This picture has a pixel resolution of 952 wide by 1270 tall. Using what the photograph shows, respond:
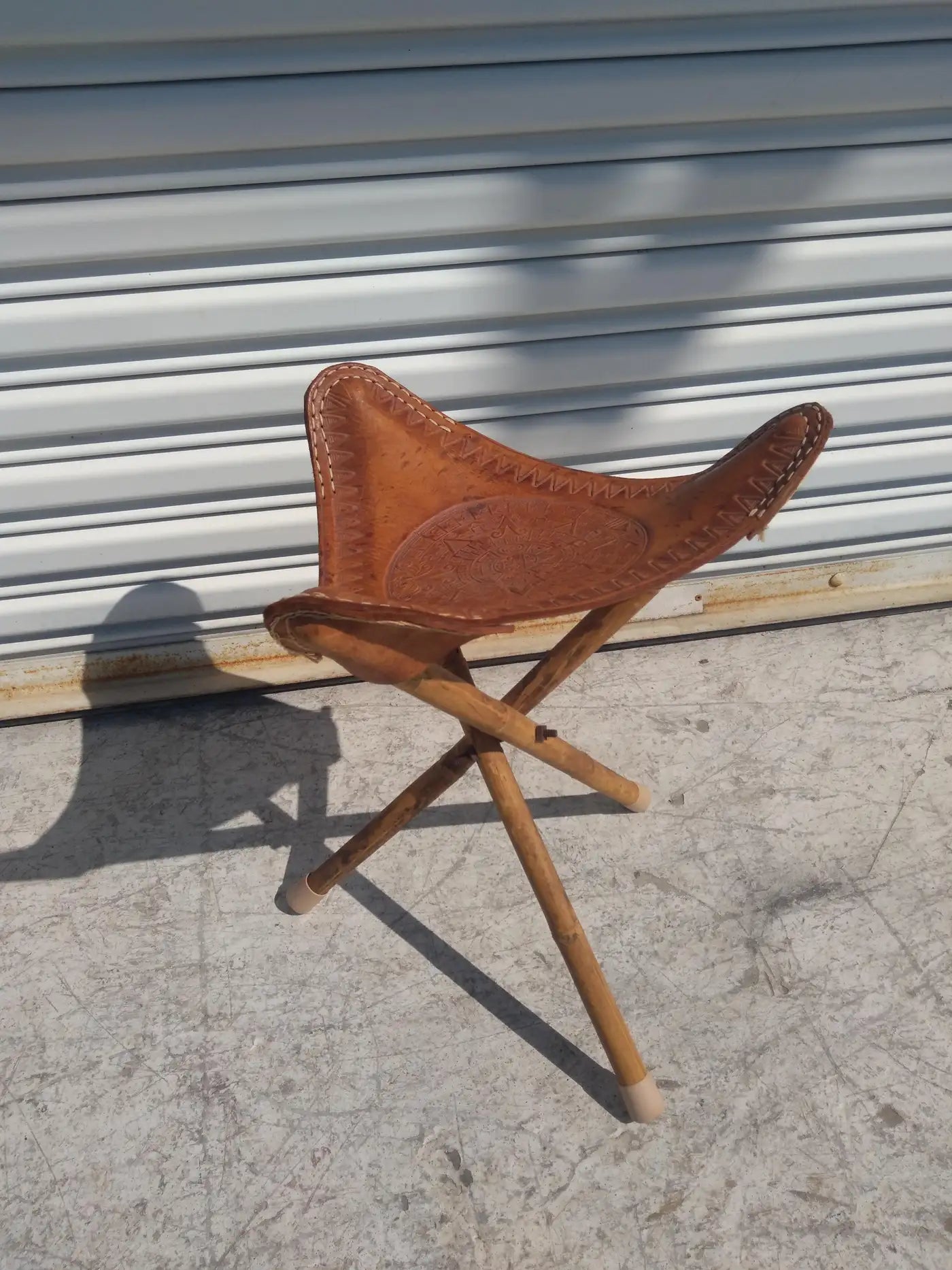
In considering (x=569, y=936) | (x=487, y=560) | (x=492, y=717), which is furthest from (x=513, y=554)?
(x=569, y=936)

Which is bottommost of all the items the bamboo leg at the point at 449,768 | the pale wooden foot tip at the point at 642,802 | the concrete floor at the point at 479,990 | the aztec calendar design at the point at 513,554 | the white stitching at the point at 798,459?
the concrete floor at the point at 479,990

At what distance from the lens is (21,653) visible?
2959mm

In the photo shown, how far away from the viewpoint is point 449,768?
216cm

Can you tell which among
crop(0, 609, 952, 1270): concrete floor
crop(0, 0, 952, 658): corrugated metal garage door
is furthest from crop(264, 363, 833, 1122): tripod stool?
crop(0, 0, 952, 658): corrugated metal garage door

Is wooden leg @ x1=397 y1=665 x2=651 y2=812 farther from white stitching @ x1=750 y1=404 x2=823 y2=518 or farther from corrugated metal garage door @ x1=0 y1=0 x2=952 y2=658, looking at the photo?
corrugated metal garage door @ x1=0 y1=0 x2=952 y2=658

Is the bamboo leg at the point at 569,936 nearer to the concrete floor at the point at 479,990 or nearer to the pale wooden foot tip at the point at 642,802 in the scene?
the concrete floor at the point at 479,990

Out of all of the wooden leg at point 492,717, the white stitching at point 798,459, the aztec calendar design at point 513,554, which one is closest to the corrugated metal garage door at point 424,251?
the aztec calendar design at point 513,554

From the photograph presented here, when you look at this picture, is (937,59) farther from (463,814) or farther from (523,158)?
(463,814)

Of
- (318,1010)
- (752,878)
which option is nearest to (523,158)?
(752,878)

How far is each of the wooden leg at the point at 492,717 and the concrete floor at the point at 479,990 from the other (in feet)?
1.23

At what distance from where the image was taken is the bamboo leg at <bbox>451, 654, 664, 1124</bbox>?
196cm

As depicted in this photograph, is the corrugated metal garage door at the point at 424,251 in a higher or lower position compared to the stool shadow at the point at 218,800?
higher

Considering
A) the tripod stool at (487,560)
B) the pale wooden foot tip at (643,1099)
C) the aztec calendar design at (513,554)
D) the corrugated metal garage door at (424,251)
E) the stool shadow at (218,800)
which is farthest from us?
the stool shadow at (218,800)

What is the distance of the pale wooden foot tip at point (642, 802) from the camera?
2.55 metres
